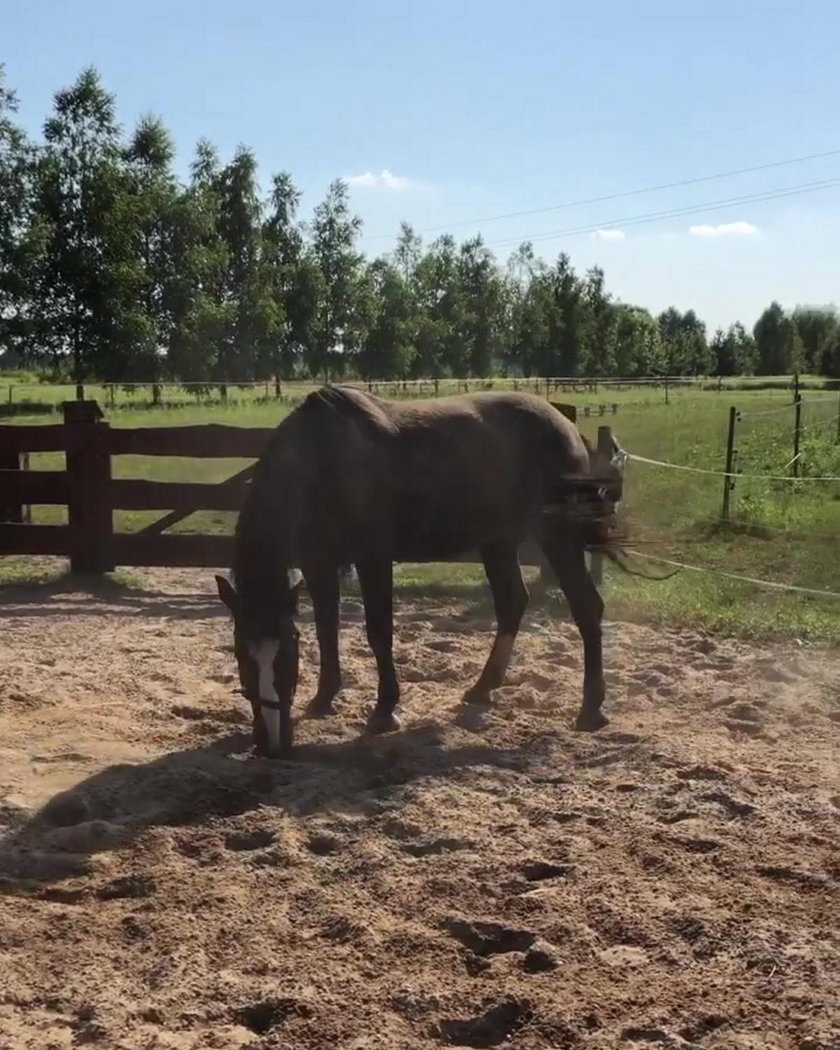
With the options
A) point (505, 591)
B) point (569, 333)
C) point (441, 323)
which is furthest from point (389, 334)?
point (505, 591)

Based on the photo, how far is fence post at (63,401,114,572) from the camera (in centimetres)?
970

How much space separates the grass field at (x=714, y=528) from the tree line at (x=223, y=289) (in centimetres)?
1449

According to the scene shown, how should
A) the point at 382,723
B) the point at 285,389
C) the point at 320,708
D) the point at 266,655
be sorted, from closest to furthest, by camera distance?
1. the point at 266,655
2. the point at 382,723
3. the point at 320,708
4. the point at 285,389

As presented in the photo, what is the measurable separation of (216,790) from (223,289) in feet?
147

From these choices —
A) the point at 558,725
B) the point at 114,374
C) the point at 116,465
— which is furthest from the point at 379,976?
the point at 114,374

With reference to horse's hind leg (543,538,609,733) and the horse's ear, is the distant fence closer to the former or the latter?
horse's hind leg (543,538,609,733)

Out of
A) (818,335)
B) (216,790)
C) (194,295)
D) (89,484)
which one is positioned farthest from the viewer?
(818,335)

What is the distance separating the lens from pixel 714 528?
12.7m

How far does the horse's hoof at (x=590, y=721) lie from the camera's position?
19.1ft

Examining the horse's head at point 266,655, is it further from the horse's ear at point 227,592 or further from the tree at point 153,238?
the tree at point 153,238

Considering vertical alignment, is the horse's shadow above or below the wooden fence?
below

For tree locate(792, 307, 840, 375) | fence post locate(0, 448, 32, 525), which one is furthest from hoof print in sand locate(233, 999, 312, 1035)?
tree locate(792, 307, 840, 375)

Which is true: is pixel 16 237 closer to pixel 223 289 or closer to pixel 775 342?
pixel 223 289

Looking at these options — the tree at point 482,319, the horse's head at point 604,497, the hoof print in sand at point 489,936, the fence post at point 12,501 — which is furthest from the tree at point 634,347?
the hoof print in sand at point 489,936
